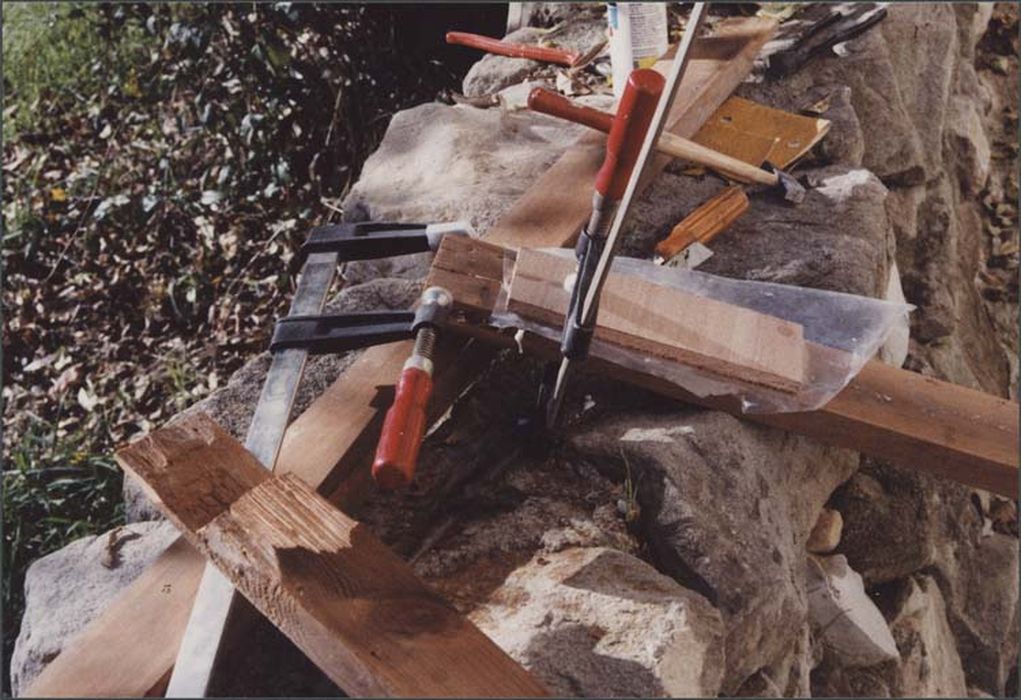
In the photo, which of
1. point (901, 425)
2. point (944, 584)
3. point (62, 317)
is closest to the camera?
point (901, 425)

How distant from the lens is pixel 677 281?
1.92 m

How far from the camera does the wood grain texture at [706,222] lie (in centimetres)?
213

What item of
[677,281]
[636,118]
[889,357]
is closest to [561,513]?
[677,281]

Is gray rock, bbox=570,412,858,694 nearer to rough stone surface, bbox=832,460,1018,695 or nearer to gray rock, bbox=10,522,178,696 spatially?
rough stone surface, bbox=832,460,1018,695

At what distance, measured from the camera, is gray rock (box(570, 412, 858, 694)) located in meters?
1.60

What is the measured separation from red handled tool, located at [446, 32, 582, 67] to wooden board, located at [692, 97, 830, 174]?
526 millimetres

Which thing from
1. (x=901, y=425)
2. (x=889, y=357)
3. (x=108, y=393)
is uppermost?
(x=901, y=425)

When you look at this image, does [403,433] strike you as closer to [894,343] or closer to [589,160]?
[589,160]

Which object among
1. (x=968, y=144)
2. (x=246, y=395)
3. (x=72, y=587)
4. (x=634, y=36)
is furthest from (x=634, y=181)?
(x=968, y=144)

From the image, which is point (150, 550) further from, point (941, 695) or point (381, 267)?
point (941, 695)

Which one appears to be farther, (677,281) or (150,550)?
(677,281)

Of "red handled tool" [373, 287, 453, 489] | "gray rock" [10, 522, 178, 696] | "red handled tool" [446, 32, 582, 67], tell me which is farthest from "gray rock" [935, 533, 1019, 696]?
"gray rock" [10, 522, 178, 696]

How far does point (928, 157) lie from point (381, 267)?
5.50ft

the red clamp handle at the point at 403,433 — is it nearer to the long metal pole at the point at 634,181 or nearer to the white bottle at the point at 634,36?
the long metal pole at the point at 634,181
